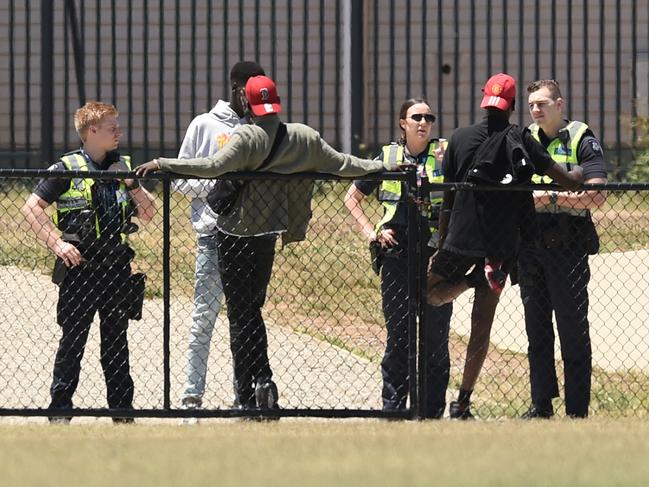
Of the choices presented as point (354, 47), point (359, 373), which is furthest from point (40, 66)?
point (359, 373)

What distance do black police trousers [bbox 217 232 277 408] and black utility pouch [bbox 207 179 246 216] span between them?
135mm

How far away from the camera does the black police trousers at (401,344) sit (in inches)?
327

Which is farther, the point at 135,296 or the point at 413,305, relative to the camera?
the point at 135,296

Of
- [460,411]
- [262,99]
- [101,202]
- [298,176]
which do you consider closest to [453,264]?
[460,411]

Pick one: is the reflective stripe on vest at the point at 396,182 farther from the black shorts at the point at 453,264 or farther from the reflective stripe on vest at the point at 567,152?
the reflective stripe on vest at the point at 567,152

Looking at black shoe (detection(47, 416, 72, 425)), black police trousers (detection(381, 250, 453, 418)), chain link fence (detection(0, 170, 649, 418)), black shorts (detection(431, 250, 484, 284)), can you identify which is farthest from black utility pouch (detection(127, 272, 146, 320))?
black shorts (detection(431, 250, 484, 284))

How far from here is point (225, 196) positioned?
26.0ft

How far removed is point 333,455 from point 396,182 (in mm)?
2007

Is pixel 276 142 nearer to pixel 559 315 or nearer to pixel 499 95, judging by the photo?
pixel 499 95

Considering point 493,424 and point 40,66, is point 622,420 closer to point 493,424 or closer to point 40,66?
point 493,424

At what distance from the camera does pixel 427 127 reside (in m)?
8.51

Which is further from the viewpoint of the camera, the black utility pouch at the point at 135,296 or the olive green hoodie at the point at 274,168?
the black utility pouch at the point at 135,296

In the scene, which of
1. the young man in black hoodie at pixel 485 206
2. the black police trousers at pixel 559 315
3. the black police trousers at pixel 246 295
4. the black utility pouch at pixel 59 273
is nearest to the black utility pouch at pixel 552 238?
the black police trousers at pixel 559 315

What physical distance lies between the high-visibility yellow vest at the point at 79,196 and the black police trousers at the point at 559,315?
7.00ft
